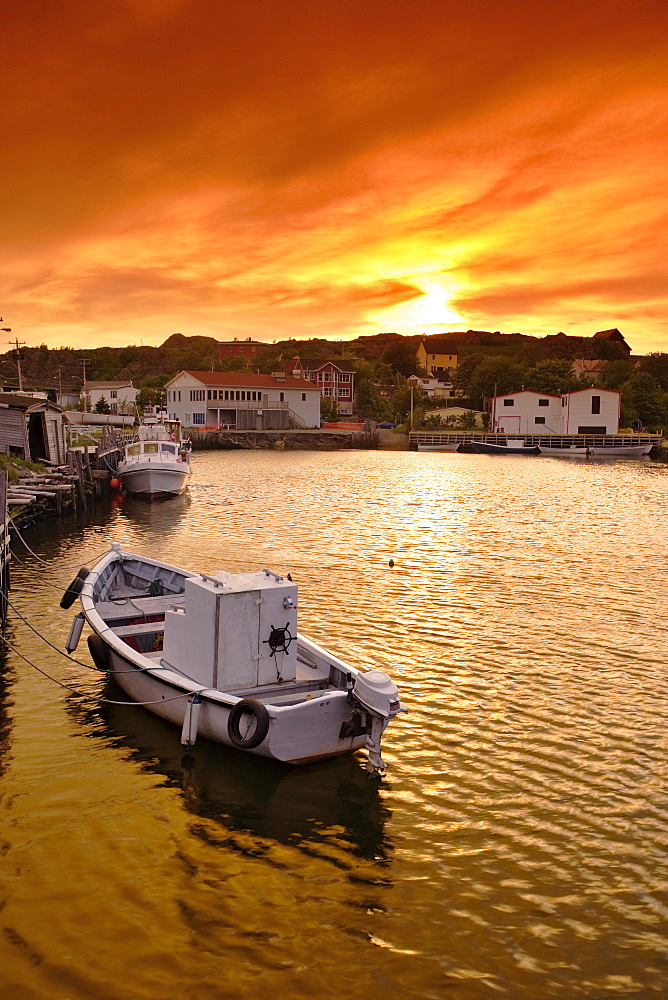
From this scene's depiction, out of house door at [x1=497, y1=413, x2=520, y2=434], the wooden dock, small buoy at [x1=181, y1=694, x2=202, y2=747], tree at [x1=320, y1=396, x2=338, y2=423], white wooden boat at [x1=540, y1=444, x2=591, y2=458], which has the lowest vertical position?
small buoy at [x1=181, y1=694, x2=202, y2=747]

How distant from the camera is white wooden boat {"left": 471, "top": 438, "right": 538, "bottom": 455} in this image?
94.6 metres

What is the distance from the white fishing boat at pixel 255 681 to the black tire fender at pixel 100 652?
2.17ft

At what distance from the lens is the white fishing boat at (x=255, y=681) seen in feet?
31.2

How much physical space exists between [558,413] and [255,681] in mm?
101426

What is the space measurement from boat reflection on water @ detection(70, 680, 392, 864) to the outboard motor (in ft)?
2.22

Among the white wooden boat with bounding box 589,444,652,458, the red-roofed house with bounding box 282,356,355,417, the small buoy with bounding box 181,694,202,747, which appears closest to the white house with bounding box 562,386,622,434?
the white wooden boat with bounding box 589,444,652,458

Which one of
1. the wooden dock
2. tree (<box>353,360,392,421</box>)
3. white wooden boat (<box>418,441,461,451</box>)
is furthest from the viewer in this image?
tree (<box>353,360,392,421</box>)

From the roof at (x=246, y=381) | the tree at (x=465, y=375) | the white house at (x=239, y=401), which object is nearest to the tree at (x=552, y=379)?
the tree at (x=465, y=375)

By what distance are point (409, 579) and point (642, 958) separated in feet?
51.6

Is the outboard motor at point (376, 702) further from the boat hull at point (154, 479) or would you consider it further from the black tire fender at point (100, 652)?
the boat hull at point (154, 479)

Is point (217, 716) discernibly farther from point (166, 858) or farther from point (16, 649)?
point (16, 649)

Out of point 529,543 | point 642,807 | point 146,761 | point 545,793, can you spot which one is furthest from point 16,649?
point 529,543

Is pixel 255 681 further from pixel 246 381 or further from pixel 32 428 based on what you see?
pixel 246 381

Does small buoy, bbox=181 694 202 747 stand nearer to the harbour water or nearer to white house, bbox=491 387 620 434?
the harbour water
